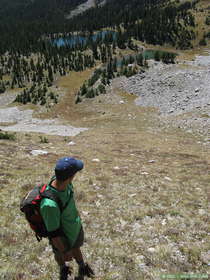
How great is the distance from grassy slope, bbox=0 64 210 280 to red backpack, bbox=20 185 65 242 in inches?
79.2

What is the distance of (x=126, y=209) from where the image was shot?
783cm

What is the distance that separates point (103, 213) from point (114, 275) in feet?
8.65

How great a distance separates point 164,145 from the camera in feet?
58.7

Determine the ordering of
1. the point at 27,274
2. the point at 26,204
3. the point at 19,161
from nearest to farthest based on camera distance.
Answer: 1. the point at 26,204
2. the point at 27,274
3. the point at 19,161

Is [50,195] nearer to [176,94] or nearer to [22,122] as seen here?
[22,122]

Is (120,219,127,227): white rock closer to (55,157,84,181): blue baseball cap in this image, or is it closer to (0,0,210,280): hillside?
(0,0,210,280): hillside

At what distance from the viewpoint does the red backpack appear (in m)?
3.56

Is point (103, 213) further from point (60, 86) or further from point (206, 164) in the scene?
point (60, 86)

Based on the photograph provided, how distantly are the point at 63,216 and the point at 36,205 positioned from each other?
68cm

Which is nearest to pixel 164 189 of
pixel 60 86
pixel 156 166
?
pixel 156 166

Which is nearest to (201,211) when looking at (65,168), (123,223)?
(123,223)

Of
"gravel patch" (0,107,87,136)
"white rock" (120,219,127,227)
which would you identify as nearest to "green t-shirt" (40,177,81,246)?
"white rock" (120,219,127,227)

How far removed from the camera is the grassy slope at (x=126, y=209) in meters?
5.31

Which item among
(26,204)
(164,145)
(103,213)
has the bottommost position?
(164,145)
